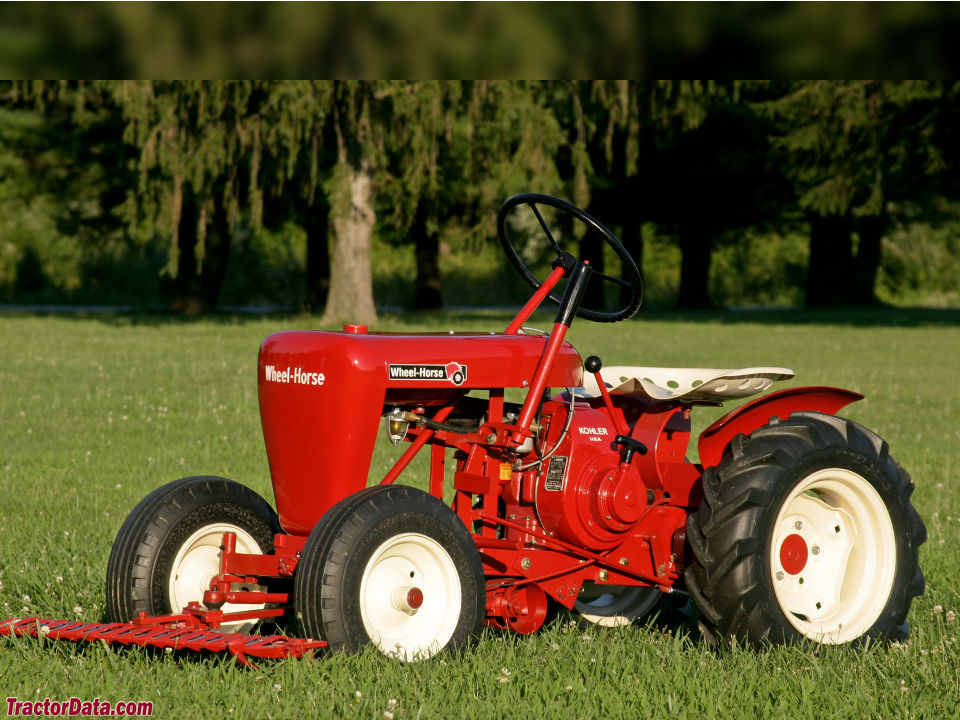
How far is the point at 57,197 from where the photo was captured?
106ft

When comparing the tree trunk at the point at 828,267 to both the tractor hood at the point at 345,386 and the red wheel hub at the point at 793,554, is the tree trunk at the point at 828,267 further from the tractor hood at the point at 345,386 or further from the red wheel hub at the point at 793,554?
the tractor hood at the point at 345,386

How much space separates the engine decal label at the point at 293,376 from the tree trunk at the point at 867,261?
3499 centimetres

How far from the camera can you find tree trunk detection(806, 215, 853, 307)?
3700cm

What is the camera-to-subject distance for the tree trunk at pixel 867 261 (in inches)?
1455

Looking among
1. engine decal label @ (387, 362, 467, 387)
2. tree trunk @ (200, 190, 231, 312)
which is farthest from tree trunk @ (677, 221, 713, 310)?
engine decal label @ (387, 362, 467, 387)

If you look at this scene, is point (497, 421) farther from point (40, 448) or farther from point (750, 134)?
point (750, 134)

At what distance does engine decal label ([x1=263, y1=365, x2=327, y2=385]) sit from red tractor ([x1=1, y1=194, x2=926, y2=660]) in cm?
1

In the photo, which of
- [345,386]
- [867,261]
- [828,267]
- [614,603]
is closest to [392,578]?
[345,386]

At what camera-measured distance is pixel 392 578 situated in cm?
398

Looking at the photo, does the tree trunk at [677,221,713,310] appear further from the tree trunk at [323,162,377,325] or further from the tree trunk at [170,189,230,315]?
the tree trunk at [323,162,377,325]

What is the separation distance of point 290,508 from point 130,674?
2.70ft

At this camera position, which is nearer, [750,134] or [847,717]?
[847,717]

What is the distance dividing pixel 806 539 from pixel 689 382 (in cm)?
75

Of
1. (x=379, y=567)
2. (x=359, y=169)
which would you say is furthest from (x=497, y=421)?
(x=359, y=169)
